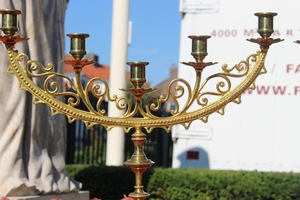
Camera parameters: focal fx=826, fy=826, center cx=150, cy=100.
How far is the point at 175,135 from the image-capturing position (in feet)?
33.9

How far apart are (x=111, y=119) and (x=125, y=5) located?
6694mm

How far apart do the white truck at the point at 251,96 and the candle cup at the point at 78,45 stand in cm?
541

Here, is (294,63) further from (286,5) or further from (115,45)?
(115,45)

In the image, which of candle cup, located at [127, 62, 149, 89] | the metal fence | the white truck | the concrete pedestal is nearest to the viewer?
candle cup, located at [127, 62, 149, 89]

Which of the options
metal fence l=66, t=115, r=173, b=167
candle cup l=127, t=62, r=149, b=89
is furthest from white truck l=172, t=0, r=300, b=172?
candle cup l=127, t=62, r=149, b=89

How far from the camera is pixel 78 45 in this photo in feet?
14.8

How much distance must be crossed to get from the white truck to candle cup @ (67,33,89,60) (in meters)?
5.41

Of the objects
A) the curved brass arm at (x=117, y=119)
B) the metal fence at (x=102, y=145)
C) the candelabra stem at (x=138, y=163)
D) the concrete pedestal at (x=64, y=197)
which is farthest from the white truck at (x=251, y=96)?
the candelabra stem at (x=138, y=163)

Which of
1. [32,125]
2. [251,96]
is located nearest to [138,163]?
[32,125]

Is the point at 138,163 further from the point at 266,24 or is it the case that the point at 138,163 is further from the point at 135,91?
the point at 266,24

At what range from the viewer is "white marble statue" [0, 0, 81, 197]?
22.1ft

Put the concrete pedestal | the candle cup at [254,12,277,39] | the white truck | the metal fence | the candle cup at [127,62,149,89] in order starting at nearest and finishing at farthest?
the candle cup at [127,62,149,89] → the candle cup at [254,12,277,39] → the concrete pedestal → the white truck → the metal fence

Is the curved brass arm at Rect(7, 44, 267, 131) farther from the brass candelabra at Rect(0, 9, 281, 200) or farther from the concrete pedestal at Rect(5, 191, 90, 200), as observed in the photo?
the concrete pedestal at Rect(5, 191, 90, 200)

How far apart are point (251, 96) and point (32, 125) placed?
363 centimetres
